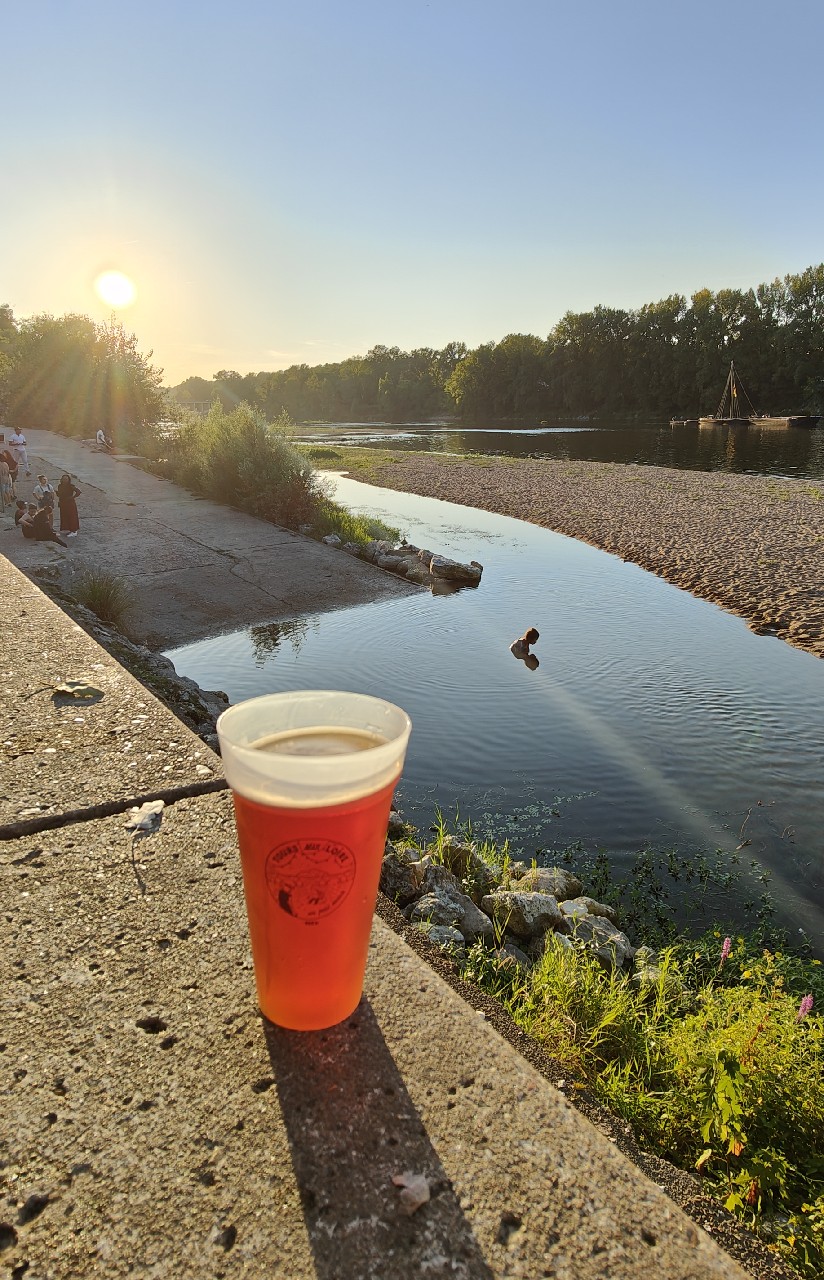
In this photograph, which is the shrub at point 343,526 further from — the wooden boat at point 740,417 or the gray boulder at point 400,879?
the wooden boat at point 740,417

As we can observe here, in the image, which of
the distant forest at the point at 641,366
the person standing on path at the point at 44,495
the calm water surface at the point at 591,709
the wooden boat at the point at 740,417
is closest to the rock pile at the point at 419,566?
the calm water surface at the point at 591,709

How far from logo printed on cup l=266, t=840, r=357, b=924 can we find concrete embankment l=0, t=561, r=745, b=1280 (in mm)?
403

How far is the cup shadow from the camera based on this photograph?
3.65 feet

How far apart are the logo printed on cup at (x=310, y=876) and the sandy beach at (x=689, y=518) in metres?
9.74

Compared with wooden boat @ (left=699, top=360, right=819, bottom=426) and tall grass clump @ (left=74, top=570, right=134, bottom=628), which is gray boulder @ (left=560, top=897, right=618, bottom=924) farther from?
wooden boat @ (left=699, top=360, right=819, bottom=426)

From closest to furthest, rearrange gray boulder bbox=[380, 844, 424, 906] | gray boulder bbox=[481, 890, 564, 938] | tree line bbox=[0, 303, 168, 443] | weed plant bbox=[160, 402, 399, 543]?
gray boulder bbox=[380, 844, 424, 906]
gray boulder bbox=[481, 890, 564, 938]
weed plant bbox=[160, 402, 399, 543]
tree line bbox=[0, 303, 168, 443]

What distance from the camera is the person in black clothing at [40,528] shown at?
40.4ft

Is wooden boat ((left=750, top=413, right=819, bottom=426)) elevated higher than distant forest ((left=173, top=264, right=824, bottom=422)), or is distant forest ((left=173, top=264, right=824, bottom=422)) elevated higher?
distant forest ((left=173, top=264, right=824, bottom=422))

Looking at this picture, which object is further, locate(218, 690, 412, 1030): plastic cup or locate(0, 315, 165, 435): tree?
locate(0, 315, 165, 435): tree

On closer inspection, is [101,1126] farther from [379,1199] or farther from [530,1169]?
[530,1169]

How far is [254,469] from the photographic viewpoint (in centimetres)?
1636

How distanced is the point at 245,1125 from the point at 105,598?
29.4 feet

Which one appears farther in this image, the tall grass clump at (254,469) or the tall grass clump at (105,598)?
the tall grass clump at (254,469)

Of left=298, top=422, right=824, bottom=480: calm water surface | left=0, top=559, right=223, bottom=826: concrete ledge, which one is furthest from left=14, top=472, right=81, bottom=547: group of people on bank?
left=298, top=422, right=824, bottom=480: calm water surface
